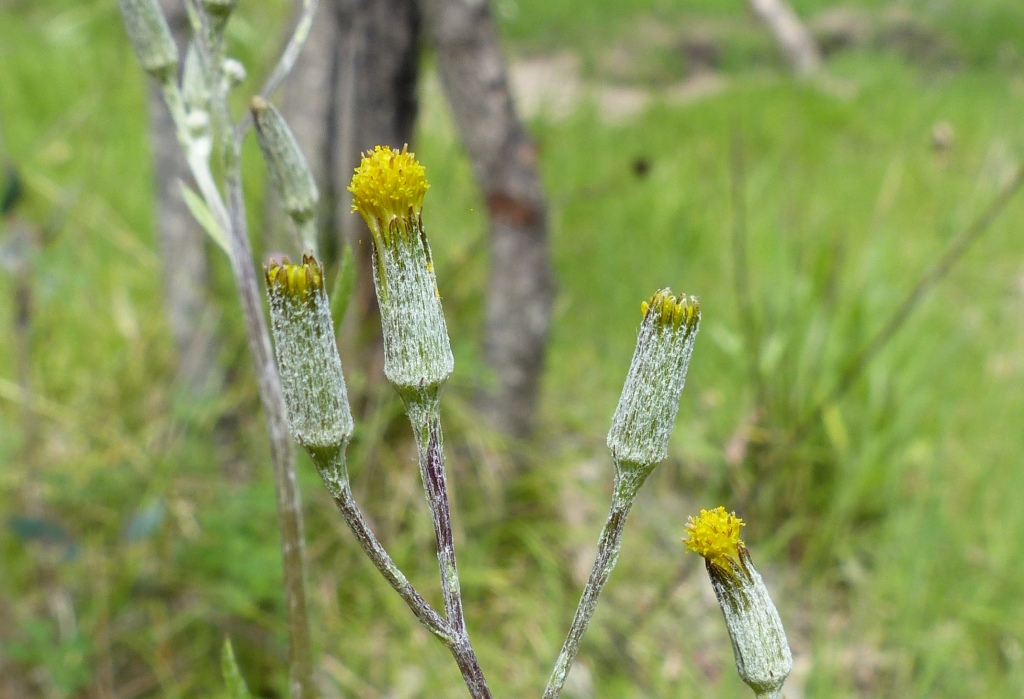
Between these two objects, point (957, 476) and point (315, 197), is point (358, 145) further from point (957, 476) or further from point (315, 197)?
point (957, 476)

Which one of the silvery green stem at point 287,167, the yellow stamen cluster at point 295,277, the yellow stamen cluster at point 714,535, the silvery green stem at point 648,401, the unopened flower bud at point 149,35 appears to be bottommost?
the yellow stamen cluster at point 714,535

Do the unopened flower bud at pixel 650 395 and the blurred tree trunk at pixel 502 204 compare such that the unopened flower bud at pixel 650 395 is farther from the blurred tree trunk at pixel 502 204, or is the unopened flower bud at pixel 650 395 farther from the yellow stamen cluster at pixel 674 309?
the blurred tree trunk at pixel 502 204

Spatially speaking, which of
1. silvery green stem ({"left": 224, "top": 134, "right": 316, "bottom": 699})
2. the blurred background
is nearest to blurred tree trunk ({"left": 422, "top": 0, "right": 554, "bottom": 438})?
the blurred background

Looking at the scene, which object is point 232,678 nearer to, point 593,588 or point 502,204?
point 593,588

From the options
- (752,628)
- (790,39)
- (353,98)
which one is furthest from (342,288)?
(790,39)

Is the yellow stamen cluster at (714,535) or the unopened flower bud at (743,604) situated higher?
the yellow stamen cluster at (714,535)

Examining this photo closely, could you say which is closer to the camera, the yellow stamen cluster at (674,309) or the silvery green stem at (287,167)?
the yellow stamen cluster at (674,309)

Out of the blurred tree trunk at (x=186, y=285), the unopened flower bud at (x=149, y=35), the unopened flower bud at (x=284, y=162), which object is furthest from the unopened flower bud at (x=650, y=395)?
the blurred tree trunk at (x=186, y=285)
